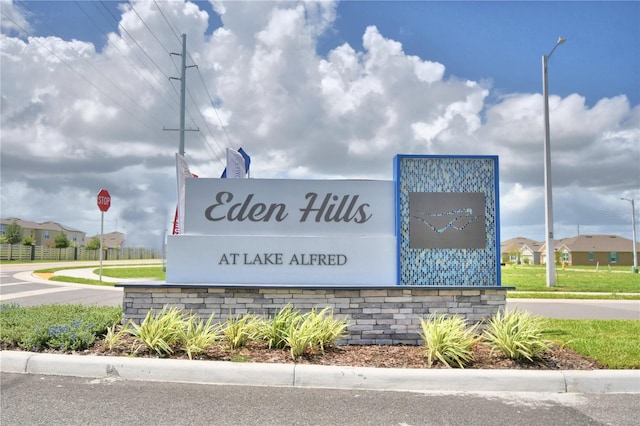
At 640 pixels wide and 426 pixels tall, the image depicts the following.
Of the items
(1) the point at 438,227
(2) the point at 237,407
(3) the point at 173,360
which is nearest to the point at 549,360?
(1) the point at 438,227

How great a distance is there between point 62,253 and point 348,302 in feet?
225

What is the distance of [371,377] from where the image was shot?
5809 millimetres

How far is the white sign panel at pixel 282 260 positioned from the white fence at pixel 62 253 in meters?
56.6

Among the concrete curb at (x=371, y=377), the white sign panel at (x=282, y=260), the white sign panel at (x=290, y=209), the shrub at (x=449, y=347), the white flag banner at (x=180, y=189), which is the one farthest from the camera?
the white flag banner at (x=180, y=189)

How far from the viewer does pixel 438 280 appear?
8562mm

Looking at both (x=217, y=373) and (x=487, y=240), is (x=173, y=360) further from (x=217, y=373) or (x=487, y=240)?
(x=487, y=240)

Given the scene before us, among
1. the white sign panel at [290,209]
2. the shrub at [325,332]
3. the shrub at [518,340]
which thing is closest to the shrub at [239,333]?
the shrub at [325,332]

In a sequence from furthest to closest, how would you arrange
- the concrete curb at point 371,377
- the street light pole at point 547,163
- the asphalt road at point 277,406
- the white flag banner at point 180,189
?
the street light pole at point 547,163 → the white flag banner at point 180,189 → the concrete curb at point 371,377 → the asphalt road at point 277,406

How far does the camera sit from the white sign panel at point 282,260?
8.52m

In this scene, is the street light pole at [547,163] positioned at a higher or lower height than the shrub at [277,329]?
higher

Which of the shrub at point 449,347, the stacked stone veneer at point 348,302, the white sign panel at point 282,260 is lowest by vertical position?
the shrub at point 449,347

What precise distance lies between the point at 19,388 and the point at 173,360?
1.64 m

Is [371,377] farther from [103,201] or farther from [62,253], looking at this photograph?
[62,253]

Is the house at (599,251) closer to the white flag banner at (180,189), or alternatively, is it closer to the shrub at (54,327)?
the white flag banner at (180,189)
